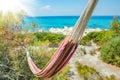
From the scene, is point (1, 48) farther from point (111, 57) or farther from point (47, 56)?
point (111, 57)

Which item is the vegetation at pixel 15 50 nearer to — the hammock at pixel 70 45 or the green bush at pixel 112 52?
the hammock at pixel 70 45

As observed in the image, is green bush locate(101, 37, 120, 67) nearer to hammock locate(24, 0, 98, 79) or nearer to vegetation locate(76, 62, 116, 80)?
vegetation locate(76, 62, 116, 80)

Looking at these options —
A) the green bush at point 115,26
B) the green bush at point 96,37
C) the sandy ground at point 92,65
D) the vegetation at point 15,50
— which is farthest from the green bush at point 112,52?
the vegetation at point 15,50

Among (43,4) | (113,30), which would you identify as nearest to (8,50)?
(113,30)

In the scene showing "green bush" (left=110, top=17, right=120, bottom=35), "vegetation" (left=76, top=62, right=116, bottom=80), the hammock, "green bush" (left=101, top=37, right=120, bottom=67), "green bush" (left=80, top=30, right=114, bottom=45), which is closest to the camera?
the hammock

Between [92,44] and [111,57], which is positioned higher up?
[92,44]

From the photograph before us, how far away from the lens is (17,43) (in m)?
3.92

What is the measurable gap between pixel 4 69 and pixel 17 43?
0.44 metres

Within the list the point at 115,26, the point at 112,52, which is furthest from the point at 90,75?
the point at 115,26

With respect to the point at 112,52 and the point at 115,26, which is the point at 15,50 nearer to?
the point at 112,52

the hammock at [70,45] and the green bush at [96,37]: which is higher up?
the green bush at [96,37]

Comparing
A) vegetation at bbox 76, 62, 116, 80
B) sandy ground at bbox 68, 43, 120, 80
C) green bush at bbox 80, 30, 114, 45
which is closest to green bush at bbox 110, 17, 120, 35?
green bush at bbox 80, 30, 114, 45

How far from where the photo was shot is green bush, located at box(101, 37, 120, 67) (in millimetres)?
6236

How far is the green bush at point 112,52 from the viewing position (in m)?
6.24
